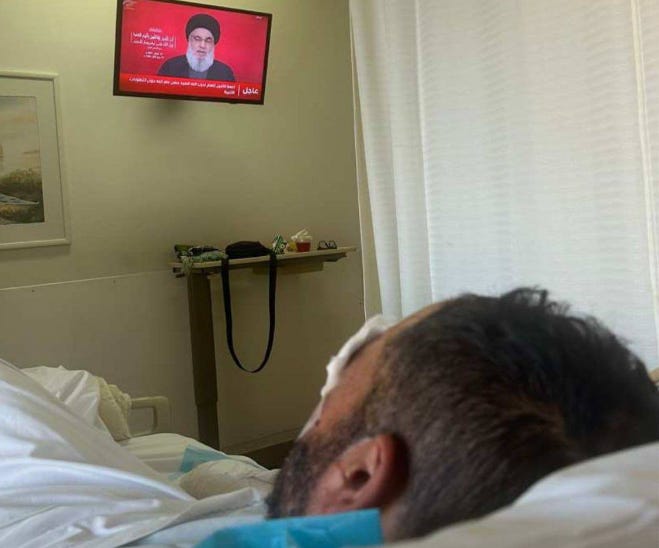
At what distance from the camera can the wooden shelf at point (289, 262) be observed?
305 cm

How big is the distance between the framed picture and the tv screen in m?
0.35

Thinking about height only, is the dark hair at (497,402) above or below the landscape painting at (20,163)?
below

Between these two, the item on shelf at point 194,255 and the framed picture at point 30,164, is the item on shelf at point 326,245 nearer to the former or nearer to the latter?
the item on shelf at point 194,255

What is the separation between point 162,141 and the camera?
320 centimetres

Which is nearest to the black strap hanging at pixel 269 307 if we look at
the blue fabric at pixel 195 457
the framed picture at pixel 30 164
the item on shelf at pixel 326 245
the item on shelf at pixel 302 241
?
the item on shelf at pixel 302 241

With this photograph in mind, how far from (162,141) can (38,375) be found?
1.32 m

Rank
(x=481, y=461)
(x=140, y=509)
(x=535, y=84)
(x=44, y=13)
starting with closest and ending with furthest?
(x=481, y=461)
(x=140, y=509)
(x=535, y=84)
(x=44, y=13)

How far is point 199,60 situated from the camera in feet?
9.68

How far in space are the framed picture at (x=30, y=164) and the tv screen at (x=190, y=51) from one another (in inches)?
14.0

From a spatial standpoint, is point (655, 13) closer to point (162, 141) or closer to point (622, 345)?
point (622, 345)

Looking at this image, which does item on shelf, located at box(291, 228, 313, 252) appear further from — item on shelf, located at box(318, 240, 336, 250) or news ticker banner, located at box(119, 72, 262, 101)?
news ticker banner, located at box(119, 72, 262, 101)

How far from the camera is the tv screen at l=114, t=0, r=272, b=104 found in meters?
2.77

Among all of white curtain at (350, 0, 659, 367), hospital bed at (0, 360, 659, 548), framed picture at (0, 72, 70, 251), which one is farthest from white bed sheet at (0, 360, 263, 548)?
framed picture at (0, 72, 70, 251)

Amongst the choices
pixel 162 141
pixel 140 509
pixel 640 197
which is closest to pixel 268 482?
pixel 140 509
